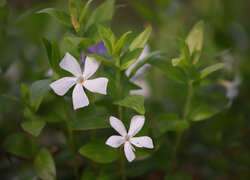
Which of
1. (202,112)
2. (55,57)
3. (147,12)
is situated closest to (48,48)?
(55,57)

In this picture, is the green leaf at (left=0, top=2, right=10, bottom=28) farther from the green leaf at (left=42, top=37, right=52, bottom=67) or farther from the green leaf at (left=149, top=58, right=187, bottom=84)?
the green leaf at (left=149, top=58, right=187, bottom=84)

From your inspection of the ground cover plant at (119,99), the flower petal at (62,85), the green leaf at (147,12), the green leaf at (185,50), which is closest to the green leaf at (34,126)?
the ground cover plant at (119,99)

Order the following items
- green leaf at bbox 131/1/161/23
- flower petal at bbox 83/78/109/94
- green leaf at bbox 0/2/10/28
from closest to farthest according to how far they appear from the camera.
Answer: flower petal at bbox 83/78/109/94
green leaf at bbox 0/2/10/28
green leaf at bbox 131/1/161/23

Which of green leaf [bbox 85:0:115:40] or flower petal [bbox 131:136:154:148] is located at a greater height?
green leaf [bbox 85:0:115:40]

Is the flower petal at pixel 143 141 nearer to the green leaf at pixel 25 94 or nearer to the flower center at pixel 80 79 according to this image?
the flower center at pixel 80 79

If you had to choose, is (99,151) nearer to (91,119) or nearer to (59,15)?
(91,119)

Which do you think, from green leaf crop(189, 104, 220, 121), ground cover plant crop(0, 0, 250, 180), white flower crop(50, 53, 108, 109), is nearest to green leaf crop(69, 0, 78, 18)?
ground cover plant crop(0, 0, 250, 180)

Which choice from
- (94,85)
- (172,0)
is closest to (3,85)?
(94,85)
